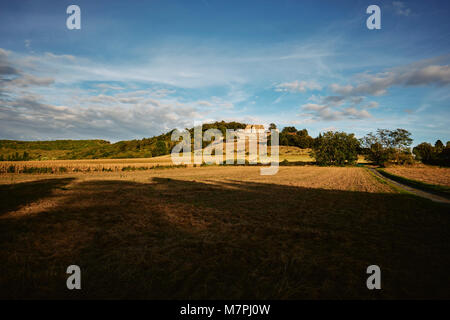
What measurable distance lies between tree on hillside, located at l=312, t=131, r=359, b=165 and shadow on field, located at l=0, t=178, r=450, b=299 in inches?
2293

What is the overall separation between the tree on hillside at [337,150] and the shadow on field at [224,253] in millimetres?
58241

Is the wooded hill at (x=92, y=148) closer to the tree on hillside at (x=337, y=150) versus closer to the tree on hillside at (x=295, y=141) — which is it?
the tree on hillside at (x=295, y=141)

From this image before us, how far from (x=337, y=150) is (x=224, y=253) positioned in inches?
2747

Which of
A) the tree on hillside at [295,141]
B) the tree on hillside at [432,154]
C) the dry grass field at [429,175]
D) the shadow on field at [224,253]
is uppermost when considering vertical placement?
the tree on hillside at [295,141]

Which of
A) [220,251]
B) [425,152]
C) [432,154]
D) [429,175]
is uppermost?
[425,152]

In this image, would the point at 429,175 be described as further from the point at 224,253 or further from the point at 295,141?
the point at 295,141

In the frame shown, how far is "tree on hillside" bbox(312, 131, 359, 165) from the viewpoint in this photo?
65.1 m

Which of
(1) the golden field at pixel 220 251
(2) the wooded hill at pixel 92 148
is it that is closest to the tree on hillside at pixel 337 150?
(1) the golden field at pixel 220 251

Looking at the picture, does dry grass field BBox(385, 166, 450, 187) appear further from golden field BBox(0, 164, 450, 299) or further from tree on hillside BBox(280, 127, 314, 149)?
tree on hillside BBox(280, 127, 314, 149)

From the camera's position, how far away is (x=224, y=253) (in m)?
6.05

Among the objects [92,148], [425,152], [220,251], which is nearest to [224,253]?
[220,251]

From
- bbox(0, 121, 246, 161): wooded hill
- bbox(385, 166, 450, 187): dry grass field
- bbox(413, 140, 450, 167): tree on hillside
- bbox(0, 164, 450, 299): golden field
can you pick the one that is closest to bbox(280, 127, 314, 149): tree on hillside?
bbox(0, 121, 246, 161): wooded hill

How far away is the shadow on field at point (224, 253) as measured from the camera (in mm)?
4324

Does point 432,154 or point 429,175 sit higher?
point 432,154
